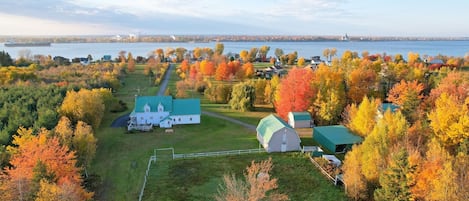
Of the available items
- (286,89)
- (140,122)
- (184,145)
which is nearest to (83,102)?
(140,122)

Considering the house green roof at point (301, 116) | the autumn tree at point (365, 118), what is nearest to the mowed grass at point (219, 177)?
the autumn tree at point (365, 118)

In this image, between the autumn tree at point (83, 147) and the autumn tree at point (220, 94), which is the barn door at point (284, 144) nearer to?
the autumn tree at point (83, 147)

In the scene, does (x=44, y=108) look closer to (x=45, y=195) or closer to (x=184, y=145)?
(x=184, y=145)

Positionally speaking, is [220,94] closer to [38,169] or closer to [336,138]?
[336,138]

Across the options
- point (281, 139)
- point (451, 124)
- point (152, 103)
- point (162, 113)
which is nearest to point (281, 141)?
point (281, 139)

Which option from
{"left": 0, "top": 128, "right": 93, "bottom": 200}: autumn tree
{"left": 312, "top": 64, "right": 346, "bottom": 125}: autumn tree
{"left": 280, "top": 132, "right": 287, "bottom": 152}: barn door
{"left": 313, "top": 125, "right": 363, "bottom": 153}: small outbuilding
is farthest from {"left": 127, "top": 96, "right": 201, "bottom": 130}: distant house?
{"left": 0, "top": 128, "right": 93, "bottom": 200}: autumn tree

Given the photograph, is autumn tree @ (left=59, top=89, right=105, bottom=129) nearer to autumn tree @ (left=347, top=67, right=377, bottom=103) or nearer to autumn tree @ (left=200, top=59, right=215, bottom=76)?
autumn tree @ (left=347, top=67, right=377, bottom=103)
